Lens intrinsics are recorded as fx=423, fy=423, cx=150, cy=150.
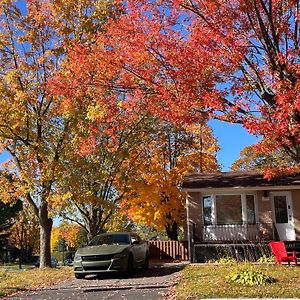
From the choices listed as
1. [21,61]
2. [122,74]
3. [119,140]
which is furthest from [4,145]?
A: [122,74]

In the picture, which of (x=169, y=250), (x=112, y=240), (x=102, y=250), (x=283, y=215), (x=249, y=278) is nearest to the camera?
(x=249, y=278)

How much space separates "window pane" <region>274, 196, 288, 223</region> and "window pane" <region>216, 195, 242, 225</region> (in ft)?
6.06

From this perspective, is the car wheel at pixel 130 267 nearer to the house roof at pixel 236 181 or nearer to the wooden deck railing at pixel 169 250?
the house roof at pixel 236 181

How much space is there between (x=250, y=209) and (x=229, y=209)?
1.07m

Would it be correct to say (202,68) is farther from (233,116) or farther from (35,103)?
(35,103)

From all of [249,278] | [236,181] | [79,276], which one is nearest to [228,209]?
[236,181]

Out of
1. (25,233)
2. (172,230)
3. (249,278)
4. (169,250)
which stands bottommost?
(249,278)

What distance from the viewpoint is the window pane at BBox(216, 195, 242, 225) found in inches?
864

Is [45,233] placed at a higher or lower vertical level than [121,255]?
higher

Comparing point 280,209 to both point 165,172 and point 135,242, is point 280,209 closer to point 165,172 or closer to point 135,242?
point 165,172

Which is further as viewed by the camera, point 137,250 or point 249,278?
point 137,250

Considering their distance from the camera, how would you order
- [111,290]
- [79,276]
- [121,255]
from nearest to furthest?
1. [111,290]
2. [121,255]
3. [79,276]

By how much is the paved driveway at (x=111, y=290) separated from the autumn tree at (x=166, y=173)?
39.8 ft

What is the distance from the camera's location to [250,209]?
71.9 feet
